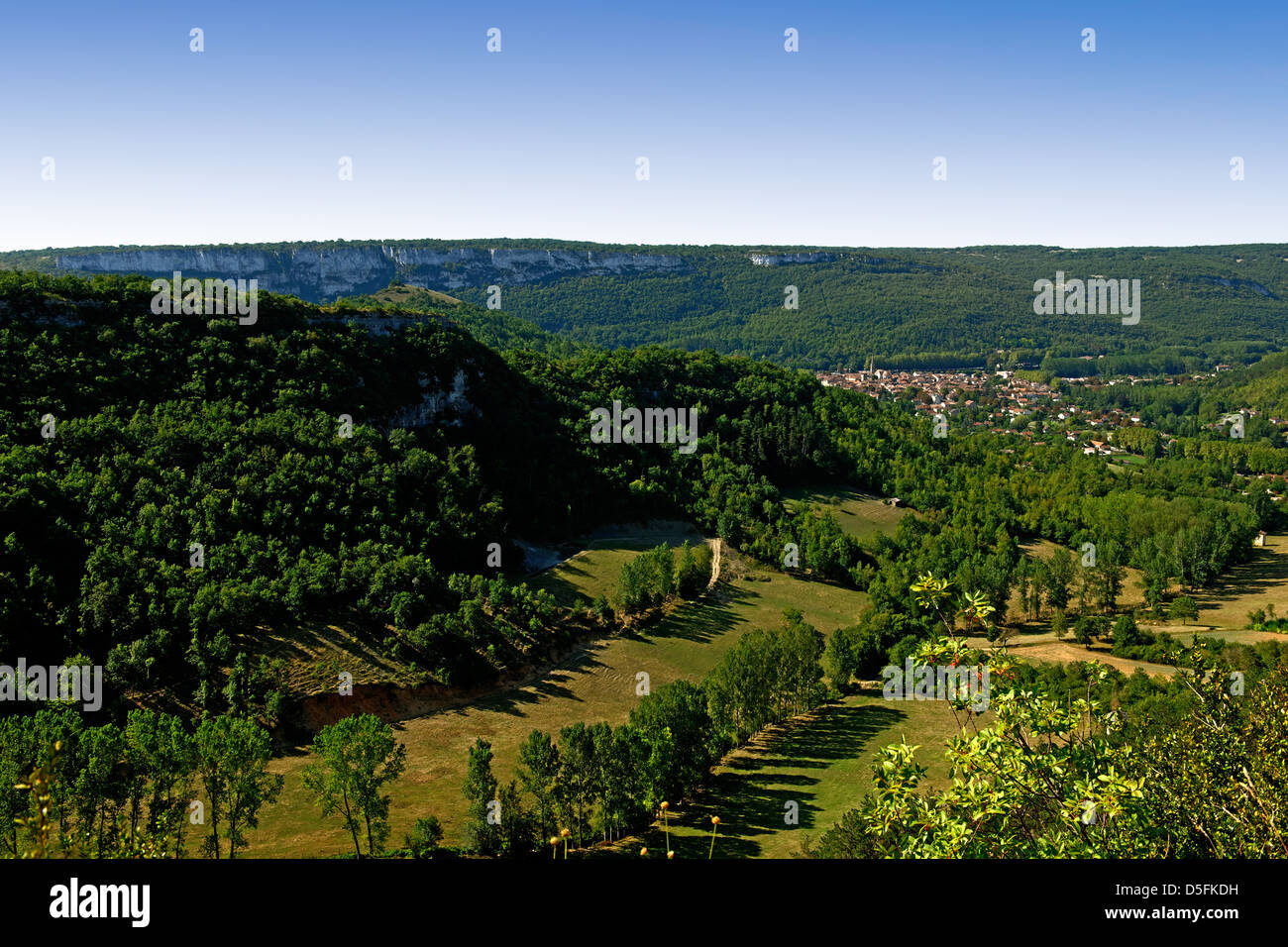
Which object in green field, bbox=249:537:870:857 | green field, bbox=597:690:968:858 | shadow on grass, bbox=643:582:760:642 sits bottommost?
green field, bbox=597:690:968:858

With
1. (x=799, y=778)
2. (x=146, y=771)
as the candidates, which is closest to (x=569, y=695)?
(x=799, y=778)

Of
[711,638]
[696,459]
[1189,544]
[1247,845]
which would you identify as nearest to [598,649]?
[711,638]


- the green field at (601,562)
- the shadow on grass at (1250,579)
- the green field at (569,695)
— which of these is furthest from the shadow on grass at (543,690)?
the shadow on grass at (1250,579)

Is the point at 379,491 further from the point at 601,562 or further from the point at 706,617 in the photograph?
the point at 706,617

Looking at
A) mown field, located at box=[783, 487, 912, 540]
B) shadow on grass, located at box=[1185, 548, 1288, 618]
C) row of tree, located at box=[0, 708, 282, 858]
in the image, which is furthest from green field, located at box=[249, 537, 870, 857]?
shadow on grass, located at box=[1185, 548, 1288, 618]

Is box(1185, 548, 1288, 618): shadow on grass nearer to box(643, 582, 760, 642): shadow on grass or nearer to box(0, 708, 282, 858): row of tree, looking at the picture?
box(643, 582, 760, 642): shadow on grass

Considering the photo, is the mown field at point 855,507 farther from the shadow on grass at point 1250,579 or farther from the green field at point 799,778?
the green field at point 799,778

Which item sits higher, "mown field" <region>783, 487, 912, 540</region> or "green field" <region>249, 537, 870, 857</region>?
"mown field" <region>783, 487, 912, 540</region>
